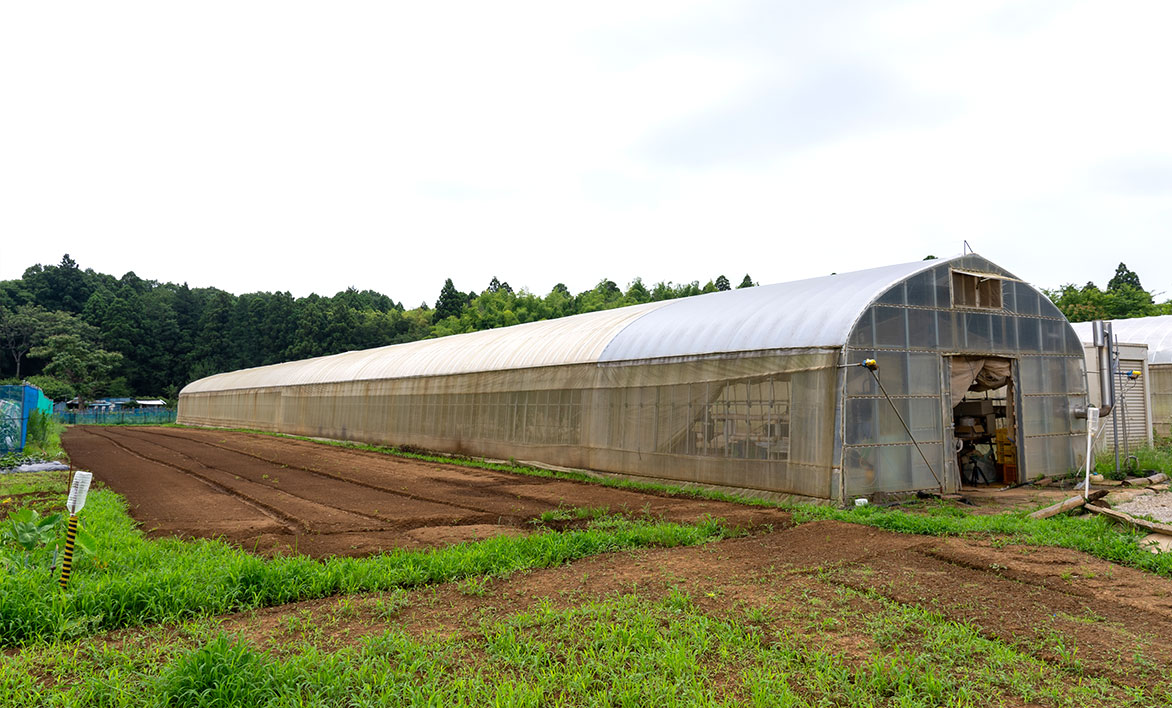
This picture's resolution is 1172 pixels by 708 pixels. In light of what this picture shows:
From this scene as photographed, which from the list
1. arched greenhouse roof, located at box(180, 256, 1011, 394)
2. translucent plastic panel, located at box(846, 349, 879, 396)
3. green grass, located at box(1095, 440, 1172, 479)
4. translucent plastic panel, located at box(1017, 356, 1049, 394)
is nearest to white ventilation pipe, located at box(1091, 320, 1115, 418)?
translucent plastic panel, located at box(1017, 356, 1049, 394)

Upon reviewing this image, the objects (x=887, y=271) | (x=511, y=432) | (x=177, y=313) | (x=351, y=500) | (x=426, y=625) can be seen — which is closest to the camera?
(x=426, y=625)

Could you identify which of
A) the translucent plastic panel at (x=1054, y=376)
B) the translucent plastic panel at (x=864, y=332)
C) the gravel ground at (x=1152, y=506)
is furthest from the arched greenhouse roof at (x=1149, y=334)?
the translucent plastic panel at (x=864, y=332)

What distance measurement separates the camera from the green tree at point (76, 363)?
6391 cm

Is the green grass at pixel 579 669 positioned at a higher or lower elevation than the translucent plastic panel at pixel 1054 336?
lower

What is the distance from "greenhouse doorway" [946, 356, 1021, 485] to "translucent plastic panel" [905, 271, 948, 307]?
1.25 m

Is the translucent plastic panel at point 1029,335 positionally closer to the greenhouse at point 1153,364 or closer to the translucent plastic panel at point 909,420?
the translucent plastic panel at point 909,420

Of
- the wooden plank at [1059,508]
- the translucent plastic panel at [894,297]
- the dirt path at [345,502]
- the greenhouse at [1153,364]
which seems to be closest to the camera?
the dirt path at [345,502]

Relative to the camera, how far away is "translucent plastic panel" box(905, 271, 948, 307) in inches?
521

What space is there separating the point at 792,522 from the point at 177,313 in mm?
95765

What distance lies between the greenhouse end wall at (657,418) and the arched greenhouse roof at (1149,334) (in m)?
17.0

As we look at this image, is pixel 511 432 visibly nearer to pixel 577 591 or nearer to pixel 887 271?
pixel 887 271

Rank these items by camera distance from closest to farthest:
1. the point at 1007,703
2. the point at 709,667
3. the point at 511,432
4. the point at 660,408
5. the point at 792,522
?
1. the point at 1007,703
2. the point at 709,667
3. the point at 792,522
4. the point at 660,408
5. the point at 511,432

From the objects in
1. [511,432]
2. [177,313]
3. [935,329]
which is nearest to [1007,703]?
[935,329]

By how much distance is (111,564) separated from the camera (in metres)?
7.28
